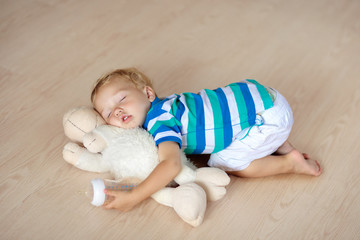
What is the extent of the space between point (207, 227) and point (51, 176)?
472 millimetres

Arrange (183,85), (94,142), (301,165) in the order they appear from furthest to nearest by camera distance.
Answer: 1. (183,85)
2. (301,165)
3. (94,142)

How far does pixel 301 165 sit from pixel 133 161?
0.51 meters

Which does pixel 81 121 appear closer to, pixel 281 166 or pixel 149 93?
pixel 149 93

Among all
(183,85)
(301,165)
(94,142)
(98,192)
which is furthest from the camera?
(183,85)

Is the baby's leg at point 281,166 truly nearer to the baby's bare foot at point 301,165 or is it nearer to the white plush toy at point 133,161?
the baby's bare foot at point 301,165

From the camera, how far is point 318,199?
1.17m

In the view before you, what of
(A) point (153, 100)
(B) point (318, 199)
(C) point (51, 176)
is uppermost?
(A) point (153, 100)

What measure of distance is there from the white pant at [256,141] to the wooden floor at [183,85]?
7 cm

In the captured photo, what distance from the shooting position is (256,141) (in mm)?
1164

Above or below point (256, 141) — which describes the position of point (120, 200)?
below

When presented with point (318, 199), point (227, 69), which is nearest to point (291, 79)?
point (227, 69)

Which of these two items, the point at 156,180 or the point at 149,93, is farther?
the point at 149,93

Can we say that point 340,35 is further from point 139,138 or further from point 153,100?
A: point 139,138

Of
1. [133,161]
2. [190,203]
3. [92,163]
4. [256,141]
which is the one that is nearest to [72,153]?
[92,163]
